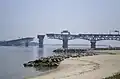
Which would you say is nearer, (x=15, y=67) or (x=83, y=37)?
(x=15, y=67)

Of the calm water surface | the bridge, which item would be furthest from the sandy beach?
the bridge

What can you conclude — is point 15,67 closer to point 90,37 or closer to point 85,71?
point 85,71

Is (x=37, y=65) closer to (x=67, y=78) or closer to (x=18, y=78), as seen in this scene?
(x=18, y=78)

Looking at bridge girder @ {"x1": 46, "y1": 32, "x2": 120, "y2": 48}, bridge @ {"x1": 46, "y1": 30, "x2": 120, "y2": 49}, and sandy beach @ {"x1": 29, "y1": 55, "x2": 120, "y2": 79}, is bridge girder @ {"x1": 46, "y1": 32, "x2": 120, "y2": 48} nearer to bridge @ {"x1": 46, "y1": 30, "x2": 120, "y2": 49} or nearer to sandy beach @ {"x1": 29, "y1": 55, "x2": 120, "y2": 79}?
bridge @ {"x1": 46, "y1": 30, "x2": 120, "y2": 49}

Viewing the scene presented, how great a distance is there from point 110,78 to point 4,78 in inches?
605

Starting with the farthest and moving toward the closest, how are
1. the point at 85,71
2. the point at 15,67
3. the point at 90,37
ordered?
the point at 90,37
the point at 15,67
the point at 85,71

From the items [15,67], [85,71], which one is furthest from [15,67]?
[85,71]

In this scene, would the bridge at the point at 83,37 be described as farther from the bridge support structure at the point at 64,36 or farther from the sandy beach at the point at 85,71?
the sandy beach at the point at 85,71

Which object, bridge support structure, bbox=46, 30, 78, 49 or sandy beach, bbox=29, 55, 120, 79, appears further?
bridge support structure, bbox=46, 30, 78, 49

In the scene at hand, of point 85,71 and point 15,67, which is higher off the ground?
point 85,71

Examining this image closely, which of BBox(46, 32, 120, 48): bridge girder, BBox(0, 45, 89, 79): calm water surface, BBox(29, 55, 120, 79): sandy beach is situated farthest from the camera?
BBox(46, 32, 120, 48): bridge girder

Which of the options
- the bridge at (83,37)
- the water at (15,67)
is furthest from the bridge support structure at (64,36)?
the water at (15,67)

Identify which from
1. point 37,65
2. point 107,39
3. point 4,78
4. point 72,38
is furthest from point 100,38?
point 4,78

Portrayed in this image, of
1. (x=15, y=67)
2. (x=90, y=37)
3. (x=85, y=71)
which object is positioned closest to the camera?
(x=85, y=71)
